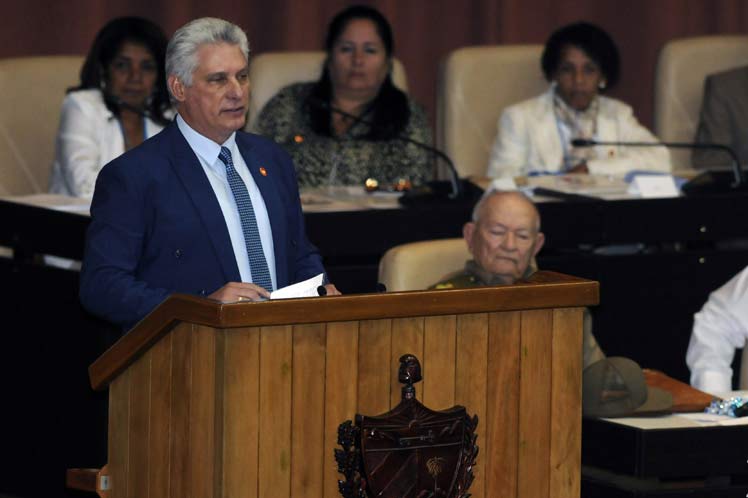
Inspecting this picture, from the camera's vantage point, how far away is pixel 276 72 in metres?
6.12

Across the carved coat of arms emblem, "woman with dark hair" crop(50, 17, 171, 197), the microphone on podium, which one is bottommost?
the carved coat of arms emblem

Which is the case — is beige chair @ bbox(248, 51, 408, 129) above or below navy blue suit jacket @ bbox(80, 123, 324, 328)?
above

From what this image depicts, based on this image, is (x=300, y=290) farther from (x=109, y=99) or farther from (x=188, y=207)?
(x=109, y=99)

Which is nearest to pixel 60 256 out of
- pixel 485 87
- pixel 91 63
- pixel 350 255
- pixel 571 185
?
pixel 350 255

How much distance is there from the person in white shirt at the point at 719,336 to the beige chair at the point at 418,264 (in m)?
0.64

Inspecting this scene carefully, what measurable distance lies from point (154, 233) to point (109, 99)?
8.21 feet

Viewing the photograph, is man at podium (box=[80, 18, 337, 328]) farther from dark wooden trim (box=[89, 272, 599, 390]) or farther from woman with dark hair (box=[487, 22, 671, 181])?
woman with dark hair (box=[487, 22, 671, 181])

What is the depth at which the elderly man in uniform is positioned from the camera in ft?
14.3

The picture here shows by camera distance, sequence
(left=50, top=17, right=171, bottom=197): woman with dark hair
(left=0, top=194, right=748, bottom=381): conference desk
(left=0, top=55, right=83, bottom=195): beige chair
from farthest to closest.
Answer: (left=0, top=55, right=83, bottom=195): beige chair < (left=50, top=17, right=171, bottom=197): woman with dark hair < (left=0, top=194, right=748, bottom=381): conference desk

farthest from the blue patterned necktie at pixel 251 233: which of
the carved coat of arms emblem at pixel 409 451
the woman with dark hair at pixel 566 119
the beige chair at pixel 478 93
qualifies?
the beige chair at pixel 478 93

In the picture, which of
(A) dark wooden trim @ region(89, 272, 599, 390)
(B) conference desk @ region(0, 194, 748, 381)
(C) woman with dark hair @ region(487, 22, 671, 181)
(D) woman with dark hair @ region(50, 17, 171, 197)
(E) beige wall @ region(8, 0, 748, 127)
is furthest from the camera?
(E) beige wall @ region(8, 0, 748, 127)

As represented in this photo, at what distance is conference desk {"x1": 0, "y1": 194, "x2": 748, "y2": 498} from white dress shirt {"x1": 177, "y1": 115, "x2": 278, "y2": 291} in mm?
1060

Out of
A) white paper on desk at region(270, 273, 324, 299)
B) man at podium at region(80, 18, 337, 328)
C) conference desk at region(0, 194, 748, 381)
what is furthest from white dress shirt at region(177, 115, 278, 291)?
conference desk at region(0, 194, 748, 381)

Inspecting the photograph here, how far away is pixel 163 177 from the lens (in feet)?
10.9
